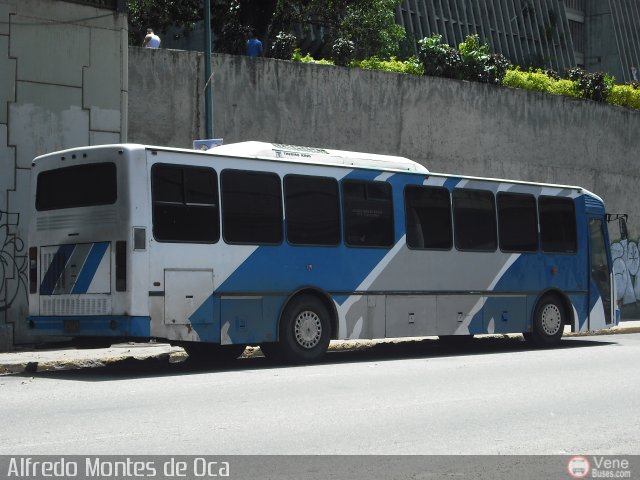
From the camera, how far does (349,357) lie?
1783cm

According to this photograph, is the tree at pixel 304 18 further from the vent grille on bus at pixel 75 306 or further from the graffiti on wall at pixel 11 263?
the vent grille on bus at pixel 75 306

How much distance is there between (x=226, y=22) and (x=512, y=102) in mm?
11217

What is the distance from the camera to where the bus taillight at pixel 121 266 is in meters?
13.9

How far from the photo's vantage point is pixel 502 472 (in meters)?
7.61

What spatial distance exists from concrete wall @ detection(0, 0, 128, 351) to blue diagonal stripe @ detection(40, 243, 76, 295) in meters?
3.90

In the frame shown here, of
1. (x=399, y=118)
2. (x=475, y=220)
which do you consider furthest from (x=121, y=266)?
(x=399, y=118)

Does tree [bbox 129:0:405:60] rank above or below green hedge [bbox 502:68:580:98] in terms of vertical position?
above

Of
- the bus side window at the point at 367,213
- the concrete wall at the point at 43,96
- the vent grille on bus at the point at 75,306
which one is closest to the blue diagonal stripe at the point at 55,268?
the vent grille on bus at the point at 75,306

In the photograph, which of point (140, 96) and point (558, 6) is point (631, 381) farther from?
point (558, 6)

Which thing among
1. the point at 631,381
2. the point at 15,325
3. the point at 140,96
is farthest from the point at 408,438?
the point at 140,96

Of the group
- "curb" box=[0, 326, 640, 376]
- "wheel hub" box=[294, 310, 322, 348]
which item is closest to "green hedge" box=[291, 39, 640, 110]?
"curb" box=[0, 326, 640, 376]

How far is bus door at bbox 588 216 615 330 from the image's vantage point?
67.7 ft

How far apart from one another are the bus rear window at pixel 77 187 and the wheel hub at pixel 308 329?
3.33 m

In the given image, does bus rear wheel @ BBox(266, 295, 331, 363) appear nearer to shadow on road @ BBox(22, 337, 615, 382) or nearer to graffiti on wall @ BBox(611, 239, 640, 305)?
shadow on road @ BBox(22, 337, 615, 382)
